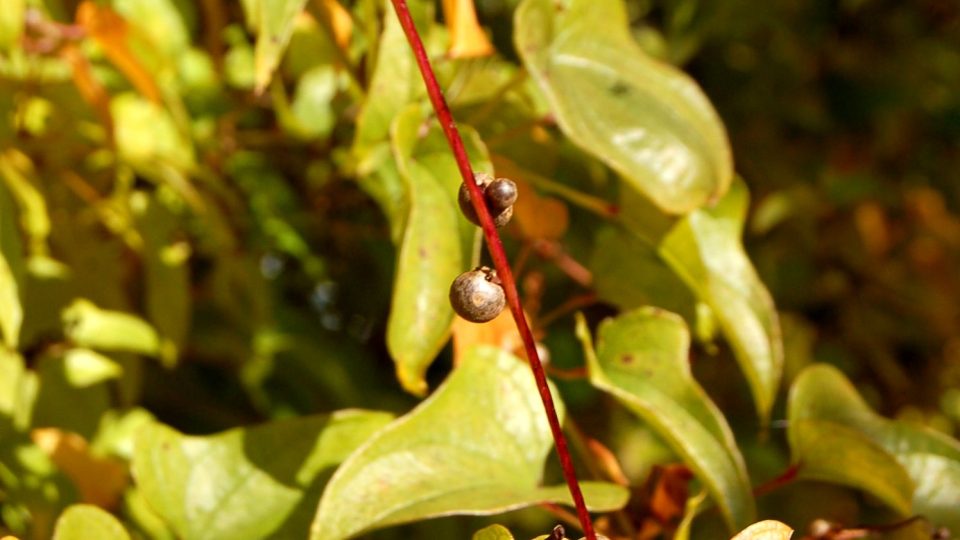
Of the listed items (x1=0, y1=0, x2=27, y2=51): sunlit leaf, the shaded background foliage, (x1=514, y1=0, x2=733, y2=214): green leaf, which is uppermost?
(x1=0, y1=0, x2=27, y2=51): sunlit leaf

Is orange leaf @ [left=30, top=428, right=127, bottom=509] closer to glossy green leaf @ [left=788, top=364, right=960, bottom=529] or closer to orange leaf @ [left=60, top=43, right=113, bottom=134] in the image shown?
orange leaf @ [left=60, top=43, right=113, bottom=134]

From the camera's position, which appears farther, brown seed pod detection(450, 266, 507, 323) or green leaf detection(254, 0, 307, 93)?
green leaf detection(254, 0, 307, 93)

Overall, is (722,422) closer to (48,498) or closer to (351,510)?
(351,510)

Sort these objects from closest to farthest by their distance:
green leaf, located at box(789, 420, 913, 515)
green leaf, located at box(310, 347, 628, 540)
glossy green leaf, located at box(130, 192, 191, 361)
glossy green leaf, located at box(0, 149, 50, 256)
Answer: green leaf, located at box(310, 347, 628, 540) → green leaf, located at box(789, 420, 913, 515) → glossy green leaf, located at box(0, 149, 50, 256) → glossy green leaf, located at box(130, 192, 191, 361)

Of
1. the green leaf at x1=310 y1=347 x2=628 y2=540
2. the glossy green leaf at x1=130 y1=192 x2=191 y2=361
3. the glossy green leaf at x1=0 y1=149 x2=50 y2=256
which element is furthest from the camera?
the glossy green leaf at x1=130 y1=192 x2=191 y2=361

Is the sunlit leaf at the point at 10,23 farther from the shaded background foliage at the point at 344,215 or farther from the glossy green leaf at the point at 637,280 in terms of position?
the glossy green leaf at the point at 637,280

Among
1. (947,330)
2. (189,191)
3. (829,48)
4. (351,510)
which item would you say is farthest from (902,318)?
(351,510)

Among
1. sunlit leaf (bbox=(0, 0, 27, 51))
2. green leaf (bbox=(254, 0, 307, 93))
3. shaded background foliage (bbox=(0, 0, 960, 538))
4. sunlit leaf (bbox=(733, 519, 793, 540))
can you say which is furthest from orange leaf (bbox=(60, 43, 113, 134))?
sunlit leaf (bbox=(733, 519, 793, 540))
